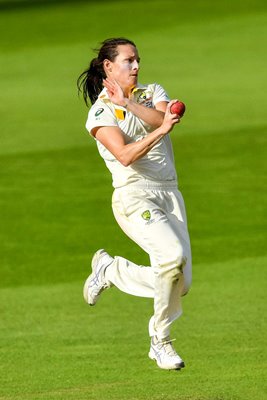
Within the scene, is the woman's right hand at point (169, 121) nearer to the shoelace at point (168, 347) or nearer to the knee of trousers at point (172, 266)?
the knee of trousers at point (172, 266)

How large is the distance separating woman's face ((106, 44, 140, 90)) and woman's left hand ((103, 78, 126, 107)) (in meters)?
0.07

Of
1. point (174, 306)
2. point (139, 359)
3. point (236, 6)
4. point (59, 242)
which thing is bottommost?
point (236, 6)

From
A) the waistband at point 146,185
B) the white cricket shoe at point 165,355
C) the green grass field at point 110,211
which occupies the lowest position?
the green grass field at point 110,211

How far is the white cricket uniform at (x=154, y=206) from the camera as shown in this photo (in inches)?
344

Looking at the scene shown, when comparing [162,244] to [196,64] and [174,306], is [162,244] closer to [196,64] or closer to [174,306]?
[174,306]

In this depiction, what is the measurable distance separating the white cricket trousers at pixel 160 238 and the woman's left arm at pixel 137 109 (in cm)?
55

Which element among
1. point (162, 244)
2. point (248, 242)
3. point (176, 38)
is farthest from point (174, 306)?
point (176, 38)

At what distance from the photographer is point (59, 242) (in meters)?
15.5

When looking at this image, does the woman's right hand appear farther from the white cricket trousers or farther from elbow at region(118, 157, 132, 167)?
the white cricket trousers

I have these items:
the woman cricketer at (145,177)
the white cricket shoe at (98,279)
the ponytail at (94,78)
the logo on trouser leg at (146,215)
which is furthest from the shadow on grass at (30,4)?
the logo on trouser leg at (146,215)

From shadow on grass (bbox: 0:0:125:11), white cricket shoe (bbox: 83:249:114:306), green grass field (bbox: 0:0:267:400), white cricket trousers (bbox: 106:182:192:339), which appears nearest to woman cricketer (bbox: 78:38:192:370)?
white cricket trousers (bbox: 106:182:192:339)

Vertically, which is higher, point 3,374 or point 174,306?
point 174,306

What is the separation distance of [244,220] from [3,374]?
5.82m

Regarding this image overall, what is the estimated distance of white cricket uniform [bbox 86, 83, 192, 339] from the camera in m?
8.73
